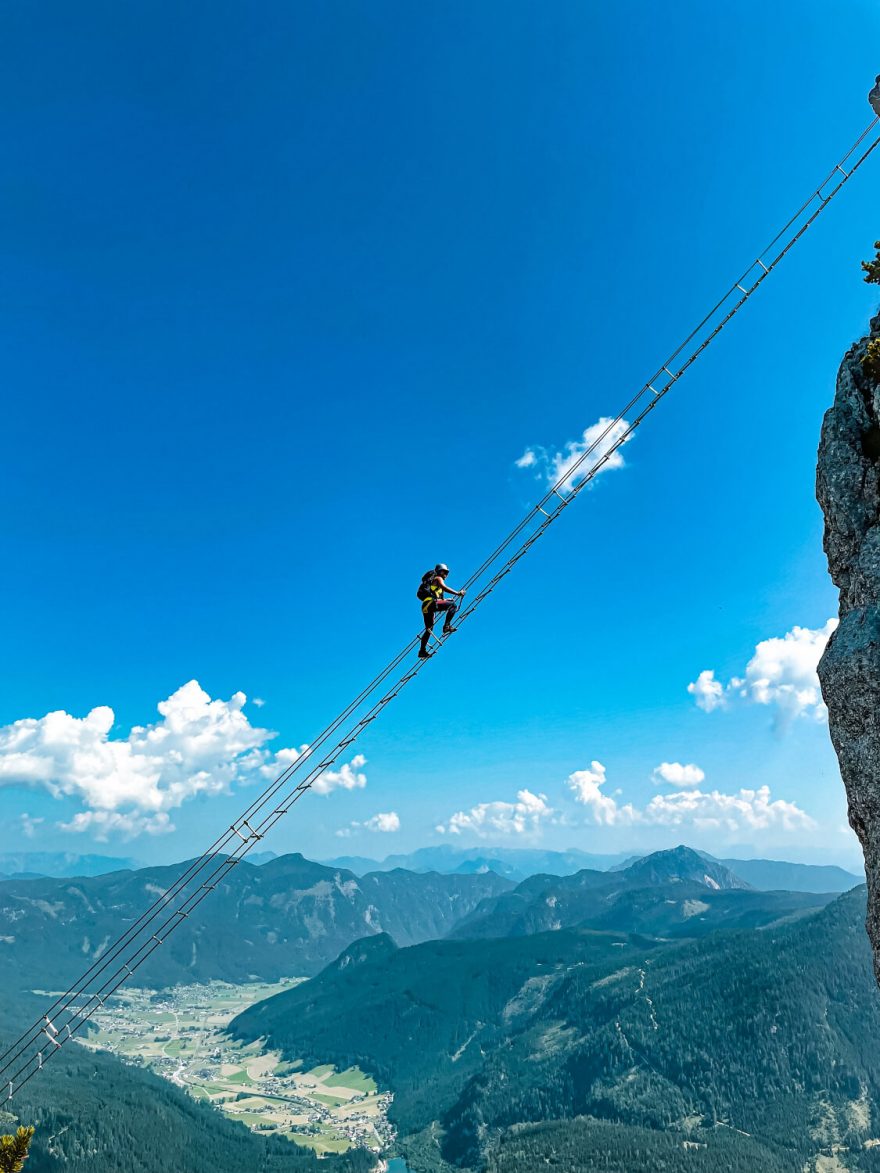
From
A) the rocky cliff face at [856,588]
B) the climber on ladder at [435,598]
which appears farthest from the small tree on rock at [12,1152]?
the rocky cliff face at [856,588]

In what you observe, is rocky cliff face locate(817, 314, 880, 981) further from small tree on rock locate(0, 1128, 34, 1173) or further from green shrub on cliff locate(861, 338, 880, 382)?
small tree on rock locate(0, 1128, 34, 1173)

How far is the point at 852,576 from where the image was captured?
2636cm

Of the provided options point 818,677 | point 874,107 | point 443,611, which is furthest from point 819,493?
point 874,107

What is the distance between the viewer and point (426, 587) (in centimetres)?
2620

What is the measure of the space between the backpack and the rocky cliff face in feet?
45.5

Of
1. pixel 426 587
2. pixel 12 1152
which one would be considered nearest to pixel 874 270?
pixel 426 587

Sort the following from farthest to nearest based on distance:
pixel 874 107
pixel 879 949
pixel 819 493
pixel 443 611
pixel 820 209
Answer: pixel 874 107, pixel 819 493, pixel 443 611, pixel 820 209, pixel 879 949

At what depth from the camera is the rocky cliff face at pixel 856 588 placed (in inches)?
891

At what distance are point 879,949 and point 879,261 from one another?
26.3 metres

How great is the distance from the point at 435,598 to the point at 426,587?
0.57m

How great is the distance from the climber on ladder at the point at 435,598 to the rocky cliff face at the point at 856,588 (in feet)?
42.6

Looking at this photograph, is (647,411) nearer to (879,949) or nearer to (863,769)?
(863,769)

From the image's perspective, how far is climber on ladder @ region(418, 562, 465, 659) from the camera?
25906mm

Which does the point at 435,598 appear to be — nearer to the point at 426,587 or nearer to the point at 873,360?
the point at 426,587
